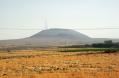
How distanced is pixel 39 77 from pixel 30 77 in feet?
2.06

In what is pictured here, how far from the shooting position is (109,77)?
57.7 feet

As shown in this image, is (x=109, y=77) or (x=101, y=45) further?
(x=101, y=45)

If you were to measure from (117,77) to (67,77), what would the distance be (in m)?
3.36

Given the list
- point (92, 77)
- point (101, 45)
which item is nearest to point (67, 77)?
point (92, 77)

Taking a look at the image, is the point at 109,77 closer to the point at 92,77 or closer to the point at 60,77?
the point at 92,77

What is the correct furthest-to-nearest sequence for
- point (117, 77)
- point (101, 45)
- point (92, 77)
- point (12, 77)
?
1. point (101, 45)
2. point (12, 77)
3. point (92, 77)
4. point (117, 77)

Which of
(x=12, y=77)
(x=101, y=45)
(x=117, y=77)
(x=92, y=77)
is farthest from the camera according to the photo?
(x=101, y=45)

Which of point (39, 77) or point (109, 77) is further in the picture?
point (39, 77)

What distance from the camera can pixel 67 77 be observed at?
61.0ft

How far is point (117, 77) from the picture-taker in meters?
17.4

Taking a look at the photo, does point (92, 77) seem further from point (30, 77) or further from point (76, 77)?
point (30, 77)

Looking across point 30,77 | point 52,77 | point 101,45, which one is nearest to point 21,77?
point 30,77

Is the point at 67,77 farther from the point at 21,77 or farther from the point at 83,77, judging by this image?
the point at 21,77

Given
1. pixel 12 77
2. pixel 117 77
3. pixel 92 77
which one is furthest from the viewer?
pixel 12 77
